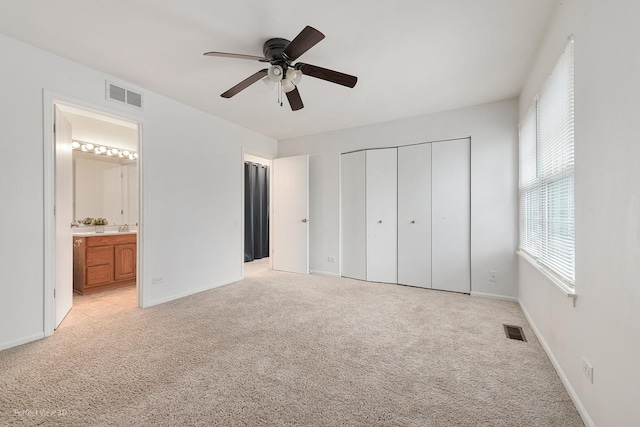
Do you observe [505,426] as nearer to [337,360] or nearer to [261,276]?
[337,360]

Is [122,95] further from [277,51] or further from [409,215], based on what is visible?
[409,215]

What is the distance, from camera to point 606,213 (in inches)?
50.7

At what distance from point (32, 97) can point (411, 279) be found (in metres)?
4.76

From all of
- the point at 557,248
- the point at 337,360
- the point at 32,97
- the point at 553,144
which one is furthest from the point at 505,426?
the point at 32,97

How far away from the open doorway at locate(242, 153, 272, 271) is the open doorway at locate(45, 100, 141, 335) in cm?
228

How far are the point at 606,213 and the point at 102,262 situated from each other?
529 centimetres

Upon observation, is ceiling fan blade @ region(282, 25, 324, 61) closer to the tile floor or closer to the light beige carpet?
the light beige carpet

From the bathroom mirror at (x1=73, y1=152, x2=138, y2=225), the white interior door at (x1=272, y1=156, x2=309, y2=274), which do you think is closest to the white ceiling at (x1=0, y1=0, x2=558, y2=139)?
the white interior door at (x1=272, y1=156, x2=309, y2=274)

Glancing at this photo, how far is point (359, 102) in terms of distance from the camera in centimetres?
354

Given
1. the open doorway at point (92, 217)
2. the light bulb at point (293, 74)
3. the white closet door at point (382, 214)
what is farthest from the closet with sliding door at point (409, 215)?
the open doorway at point (92, 217)

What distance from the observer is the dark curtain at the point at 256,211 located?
638cm

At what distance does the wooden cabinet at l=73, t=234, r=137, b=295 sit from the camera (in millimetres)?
3732

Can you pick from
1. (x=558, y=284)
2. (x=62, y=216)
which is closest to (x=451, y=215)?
(x=558, y=284)

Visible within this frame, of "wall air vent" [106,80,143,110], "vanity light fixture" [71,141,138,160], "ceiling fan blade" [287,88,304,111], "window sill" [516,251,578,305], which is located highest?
"wall air vent" [106,80,143,110]
